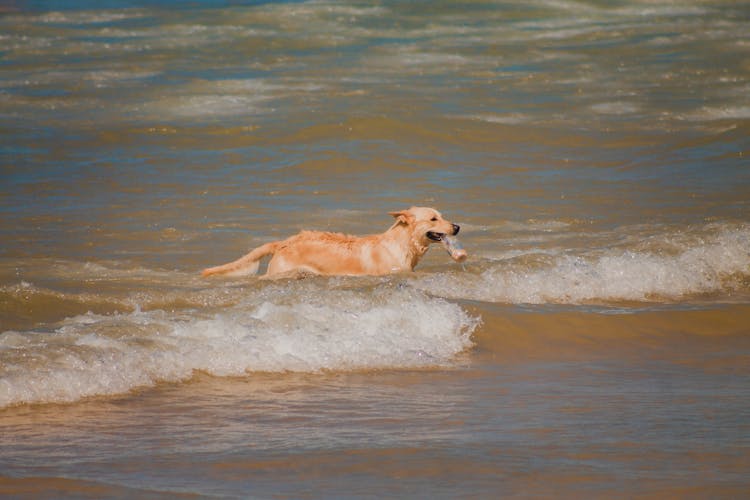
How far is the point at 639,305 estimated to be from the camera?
1042 centimetres

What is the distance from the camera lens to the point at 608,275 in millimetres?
11125

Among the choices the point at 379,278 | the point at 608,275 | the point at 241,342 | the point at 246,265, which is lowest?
the point at 608,275

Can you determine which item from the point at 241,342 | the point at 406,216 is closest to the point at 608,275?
the point at 406,216

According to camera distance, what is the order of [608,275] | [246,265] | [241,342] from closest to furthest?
[241,342] < [246,265] < [608,275]

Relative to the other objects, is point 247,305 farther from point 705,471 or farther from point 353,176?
point 353,176

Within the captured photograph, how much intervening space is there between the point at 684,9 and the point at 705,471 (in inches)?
1124

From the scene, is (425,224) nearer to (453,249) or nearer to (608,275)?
(453,249)

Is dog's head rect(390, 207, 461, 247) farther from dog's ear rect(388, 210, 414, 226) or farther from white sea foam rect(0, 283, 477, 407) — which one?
white sea foam rect(0, 283, 477, 407)

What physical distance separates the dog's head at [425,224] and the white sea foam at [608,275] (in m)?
0.35

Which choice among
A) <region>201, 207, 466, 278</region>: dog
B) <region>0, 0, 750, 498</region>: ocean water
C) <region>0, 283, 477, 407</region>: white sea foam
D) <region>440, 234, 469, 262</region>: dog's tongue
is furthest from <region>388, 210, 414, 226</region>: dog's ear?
<region>0, 283, 477, 407</region>: white sea foam

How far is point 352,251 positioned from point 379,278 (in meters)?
0.36

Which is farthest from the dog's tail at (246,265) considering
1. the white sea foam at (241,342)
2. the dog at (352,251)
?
the white sea foam at (241,342)

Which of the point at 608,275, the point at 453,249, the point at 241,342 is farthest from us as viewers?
the point at 608,275

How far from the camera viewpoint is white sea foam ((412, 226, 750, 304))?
35.1 feet
